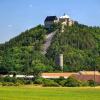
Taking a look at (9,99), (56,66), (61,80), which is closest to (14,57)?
(56,66)

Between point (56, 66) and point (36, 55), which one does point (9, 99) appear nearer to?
point (56, 66)

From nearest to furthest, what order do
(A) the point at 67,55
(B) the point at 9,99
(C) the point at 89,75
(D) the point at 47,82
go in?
(B) the point at 9,99
(D) the point at 47,82
(C) the point at 89,75
(A) the point at 67,55

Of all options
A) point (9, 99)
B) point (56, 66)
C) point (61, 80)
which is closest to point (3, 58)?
point (56, 66)

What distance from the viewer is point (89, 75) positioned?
149250 millimetres

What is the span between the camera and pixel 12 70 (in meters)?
174

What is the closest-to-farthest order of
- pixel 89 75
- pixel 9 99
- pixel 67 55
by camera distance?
pixel 9 99 < pixel 89 75 < pixel 67 55

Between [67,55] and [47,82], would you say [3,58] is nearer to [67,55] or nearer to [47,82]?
[67,55]

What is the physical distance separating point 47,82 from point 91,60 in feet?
223

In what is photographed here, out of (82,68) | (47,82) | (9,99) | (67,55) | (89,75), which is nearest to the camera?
(9,99)

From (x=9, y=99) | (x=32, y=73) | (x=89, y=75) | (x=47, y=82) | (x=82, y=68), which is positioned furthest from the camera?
(x=82, y=68)

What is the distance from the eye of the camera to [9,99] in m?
58.5

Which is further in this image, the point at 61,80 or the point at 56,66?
the point at 56,66

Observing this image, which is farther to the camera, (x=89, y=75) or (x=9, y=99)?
(x=89, y=75)

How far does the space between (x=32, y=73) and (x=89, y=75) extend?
22330mm
